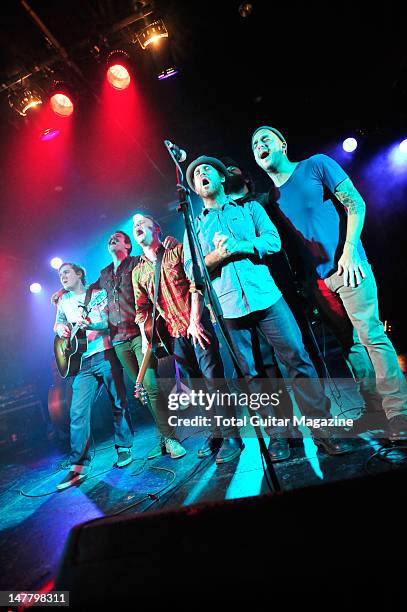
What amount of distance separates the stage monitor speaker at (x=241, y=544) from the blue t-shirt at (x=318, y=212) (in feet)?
6.76

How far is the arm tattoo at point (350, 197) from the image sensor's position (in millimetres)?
2486

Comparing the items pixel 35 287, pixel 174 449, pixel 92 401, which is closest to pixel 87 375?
pixel 92 401

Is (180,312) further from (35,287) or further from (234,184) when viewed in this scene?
(35,287)

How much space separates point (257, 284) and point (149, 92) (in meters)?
5.51

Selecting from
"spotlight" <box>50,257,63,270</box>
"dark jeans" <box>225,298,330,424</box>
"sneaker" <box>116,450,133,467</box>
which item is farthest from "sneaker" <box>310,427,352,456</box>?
"spotlight" <box>50,257,63,270</box>

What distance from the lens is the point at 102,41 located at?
4219 millimetres

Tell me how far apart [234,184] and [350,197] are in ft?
4.98

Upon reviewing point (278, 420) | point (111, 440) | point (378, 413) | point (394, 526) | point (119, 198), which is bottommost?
point (111, 440)

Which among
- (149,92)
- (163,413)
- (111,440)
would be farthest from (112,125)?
(111,440)

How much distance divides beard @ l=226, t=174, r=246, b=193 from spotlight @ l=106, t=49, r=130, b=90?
9.41 feet

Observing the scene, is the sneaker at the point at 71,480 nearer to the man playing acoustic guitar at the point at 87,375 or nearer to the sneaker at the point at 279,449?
the man playing acoustic guitar at the point at 87,375

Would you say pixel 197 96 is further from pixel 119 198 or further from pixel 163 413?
pixel 163 413

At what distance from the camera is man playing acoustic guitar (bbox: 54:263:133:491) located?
3.32 meters

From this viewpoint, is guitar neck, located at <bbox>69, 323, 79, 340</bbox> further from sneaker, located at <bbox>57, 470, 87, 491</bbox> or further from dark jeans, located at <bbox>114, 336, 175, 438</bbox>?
sneaker, located at <bbox>57, 470, 87, 491</bbox>
